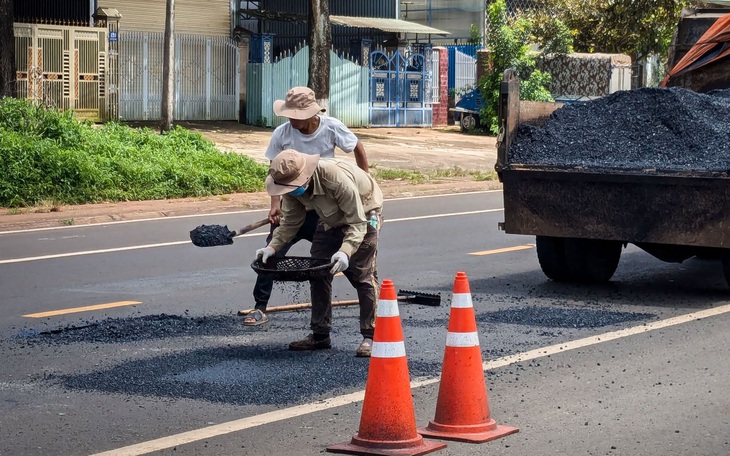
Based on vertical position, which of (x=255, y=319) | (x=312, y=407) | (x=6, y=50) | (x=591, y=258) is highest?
(x=6, y=50)

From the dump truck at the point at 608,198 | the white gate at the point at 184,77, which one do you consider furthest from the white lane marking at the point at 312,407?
the white gate at the point at 184,77

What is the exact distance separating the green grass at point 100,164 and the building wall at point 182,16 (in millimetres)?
9680

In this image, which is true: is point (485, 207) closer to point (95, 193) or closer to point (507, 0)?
point (95, 193)

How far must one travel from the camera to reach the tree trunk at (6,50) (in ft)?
74.0

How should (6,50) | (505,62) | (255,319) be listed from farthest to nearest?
(505,62) < (6,50) < (255,319)

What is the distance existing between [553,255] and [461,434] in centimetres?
532

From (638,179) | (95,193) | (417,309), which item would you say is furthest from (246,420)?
(95,193)

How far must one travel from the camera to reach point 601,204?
10344 millimetres

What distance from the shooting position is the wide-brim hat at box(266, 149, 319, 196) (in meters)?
7.09

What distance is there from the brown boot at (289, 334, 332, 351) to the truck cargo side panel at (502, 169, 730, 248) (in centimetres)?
306

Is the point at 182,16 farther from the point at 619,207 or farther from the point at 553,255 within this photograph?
the point at 619,207

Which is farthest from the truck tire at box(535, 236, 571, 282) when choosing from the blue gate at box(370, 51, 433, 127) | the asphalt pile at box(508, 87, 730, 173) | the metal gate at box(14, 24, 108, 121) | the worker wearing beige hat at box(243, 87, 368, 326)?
the blue gate at box(370, 51, 433, 127)

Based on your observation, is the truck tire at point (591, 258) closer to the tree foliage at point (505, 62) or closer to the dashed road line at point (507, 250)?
the dashed road line at point (507, 250)

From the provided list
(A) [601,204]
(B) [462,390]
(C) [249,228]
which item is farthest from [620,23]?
(B) [462,390]
